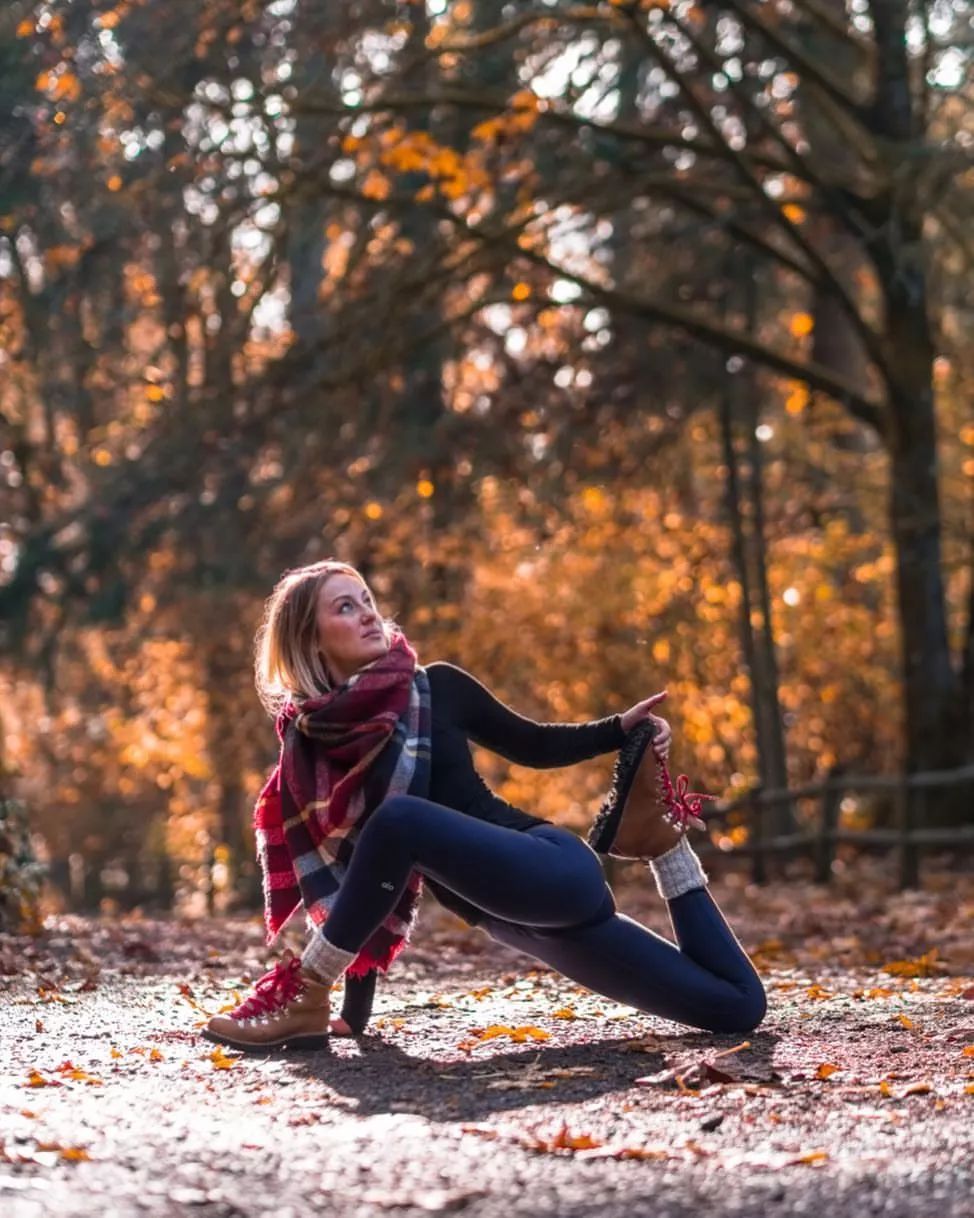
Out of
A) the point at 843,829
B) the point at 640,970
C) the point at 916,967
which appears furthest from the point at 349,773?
the point at 843,829

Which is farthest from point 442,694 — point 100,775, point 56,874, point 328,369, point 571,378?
point 56,874

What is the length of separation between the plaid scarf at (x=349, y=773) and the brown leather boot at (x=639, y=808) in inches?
22.4

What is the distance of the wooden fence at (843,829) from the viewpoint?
13.5 metres

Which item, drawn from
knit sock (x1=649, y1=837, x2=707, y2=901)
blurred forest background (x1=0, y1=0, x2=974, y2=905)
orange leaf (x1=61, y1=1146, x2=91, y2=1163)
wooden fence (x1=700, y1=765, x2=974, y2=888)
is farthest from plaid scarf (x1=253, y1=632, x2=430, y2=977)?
wooden fence (x1=700, y1=765, x2=974, y2=888)

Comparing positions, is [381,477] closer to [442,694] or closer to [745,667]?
[745,667]

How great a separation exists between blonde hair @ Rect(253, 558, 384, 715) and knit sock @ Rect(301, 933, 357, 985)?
68 cm

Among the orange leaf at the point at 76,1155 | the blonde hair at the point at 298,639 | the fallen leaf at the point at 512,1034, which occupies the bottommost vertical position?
the fallen leaf at the point at 512,1034

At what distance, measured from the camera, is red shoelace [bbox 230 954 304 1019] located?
197 inches

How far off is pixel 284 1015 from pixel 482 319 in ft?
32.4

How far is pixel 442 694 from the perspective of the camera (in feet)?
17.2

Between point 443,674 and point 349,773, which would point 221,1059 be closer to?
point 349,773

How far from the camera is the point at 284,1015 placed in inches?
198

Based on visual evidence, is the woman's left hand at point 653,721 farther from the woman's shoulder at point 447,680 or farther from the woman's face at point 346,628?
the woman's face at point 346,628

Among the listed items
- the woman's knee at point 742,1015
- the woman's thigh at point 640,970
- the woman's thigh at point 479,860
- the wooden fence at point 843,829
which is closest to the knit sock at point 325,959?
the woman's thigh at point 479,860
